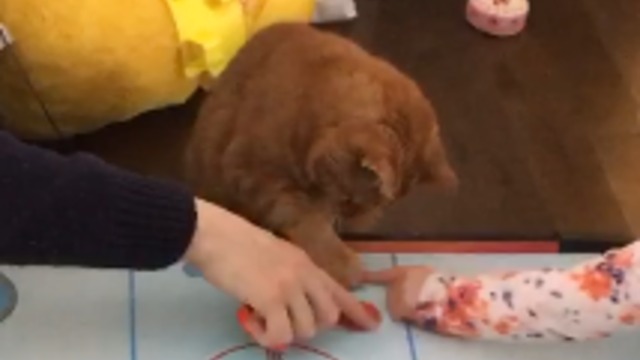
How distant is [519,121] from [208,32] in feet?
1.39

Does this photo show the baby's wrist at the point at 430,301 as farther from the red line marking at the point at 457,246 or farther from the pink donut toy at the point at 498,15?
the pink donut toy at the point at 498,15

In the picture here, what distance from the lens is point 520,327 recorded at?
1023 mm

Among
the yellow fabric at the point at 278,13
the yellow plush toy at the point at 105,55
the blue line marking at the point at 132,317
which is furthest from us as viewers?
the yellow fabric at the point at 278,13

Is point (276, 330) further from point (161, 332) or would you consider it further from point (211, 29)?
point (211, 29)

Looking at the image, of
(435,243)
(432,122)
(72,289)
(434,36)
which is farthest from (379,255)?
(434,36)

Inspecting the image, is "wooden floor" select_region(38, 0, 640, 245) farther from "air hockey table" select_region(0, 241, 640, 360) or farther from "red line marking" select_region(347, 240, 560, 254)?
"air hockey table" select_region(0, 241, 640, 360)

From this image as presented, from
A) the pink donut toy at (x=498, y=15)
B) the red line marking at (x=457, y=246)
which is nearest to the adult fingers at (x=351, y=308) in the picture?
the red line marking at (x=457, y=246)

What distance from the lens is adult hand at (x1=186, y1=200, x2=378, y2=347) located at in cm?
89

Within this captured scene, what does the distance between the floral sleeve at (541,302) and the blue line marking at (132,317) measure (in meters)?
0.28

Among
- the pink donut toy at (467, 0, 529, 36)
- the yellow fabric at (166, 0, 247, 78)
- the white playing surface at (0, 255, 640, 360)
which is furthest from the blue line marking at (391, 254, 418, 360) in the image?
the pink donut toy at (467, 0, 529, 36)


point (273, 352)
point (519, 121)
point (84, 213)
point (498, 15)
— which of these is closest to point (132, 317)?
point (273, 352)

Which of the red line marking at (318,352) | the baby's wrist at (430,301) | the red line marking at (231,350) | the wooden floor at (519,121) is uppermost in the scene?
the baby's wrist at (430,301)

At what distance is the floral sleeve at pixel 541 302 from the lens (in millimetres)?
967

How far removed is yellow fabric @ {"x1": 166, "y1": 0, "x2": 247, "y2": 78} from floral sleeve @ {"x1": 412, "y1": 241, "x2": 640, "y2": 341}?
1.25 ft
